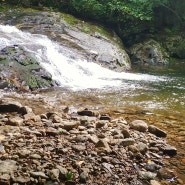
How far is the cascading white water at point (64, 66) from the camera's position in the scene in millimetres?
11438

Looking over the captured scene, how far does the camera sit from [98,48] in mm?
16188

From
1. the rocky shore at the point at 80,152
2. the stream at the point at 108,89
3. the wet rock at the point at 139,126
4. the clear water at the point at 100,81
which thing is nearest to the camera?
the rocky shore at the point at 80,152

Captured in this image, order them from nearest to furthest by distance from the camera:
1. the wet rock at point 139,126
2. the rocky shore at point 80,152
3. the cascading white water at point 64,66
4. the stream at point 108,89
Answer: the rocky shore at point 80,152 → the wet rock at point 139,126 → the stream at point 108,89 → the cascading white water at point 64,66

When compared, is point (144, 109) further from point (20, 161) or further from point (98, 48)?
point (98, 48)

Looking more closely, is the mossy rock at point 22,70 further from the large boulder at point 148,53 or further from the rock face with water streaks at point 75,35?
the large boulder at point 148,53

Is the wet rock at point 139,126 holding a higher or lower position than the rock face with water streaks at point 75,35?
lower

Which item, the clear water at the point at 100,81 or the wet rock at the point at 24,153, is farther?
the clear water at the point at 100,81

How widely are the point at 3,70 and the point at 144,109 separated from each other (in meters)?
4.49

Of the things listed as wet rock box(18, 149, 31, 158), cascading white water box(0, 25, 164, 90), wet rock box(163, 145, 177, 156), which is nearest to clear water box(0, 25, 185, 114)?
cascading white water box(0, 25, 164, 90)

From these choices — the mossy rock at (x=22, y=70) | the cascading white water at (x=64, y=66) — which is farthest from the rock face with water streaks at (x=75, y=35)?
the mossy rock at (x=22, y=70)

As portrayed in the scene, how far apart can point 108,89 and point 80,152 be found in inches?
242

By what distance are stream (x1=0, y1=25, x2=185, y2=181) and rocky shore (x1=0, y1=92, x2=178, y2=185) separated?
0.42 m

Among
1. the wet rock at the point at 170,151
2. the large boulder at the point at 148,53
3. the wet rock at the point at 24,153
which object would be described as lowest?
the wet rock at the point at 170,151

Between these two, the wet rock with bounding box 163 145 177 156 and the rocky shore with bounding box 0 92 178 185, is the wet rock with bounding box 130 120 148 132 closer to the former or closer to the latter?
the rocky shore with bounding box 0 92 178 185
